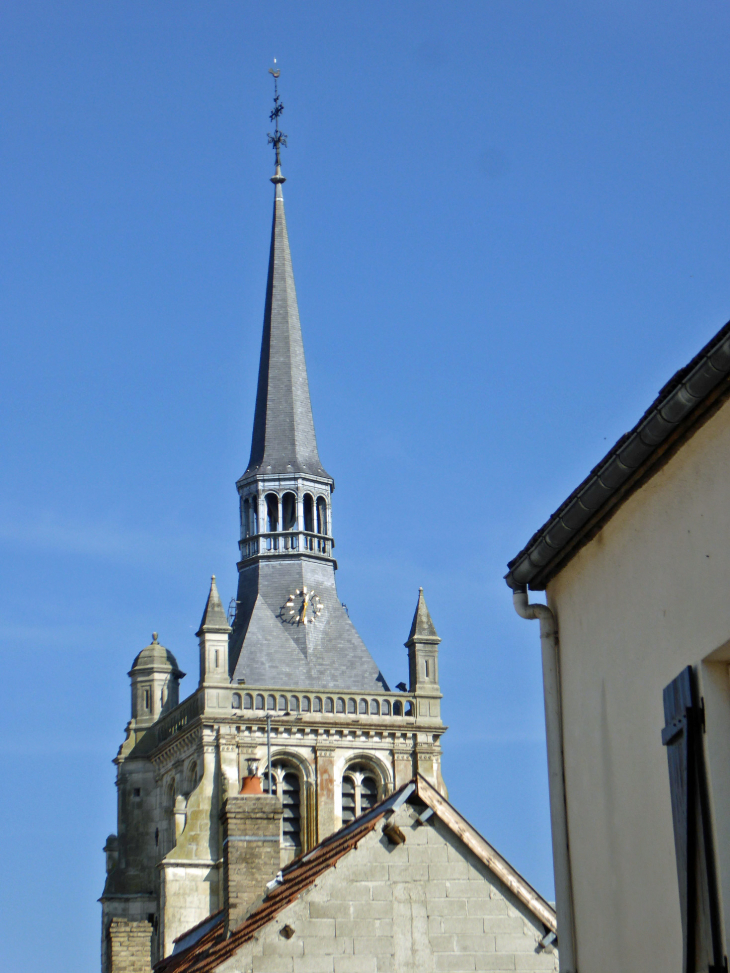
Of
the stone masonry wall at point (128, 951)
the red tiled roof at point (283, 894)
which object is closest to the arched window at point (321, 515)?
the stone masonry wall at point (128, 951)

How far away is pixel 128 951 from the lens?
2553cm

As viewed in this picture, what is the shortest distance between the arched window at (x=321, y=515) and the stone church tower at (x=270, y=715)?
8cm

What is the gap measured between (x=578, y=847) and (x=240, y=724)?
5476 cm

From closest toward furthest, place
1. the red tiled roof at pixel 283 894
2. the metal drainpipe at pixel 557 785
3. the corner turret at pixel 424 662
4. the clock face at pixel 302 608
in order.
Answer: the metal drainpipe at pixel 557 785
the red tiled roof at pixel 283 894
the corner turret at pixel 424 662
the clock face at pixel 302 608

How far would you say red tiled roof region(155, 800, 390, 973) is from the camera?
17438 millimetres

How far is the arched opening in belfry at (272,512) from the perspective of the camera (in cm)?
7344

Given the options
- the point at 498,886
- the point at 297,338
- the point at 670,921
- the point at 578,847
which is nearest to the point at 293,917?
the point at 498,886

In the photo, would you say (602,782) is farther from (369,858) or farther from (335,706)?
(335,706)

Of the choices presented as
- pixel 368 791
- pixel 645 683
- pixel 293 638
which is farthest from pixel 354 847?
pixel 293 638

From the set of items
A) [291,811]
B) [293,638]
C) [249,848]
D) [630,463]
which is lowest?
[249,848]

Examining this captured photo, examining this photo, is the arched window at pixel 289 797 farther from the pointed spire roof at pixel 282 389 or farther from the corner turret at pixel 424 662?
the pointed spire roof at pixel 282 389

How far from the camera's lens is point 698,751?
948cm

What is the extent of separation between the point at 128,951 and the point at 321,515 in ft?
160

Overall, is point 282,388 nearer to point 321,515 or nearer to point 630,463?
point 321,515
